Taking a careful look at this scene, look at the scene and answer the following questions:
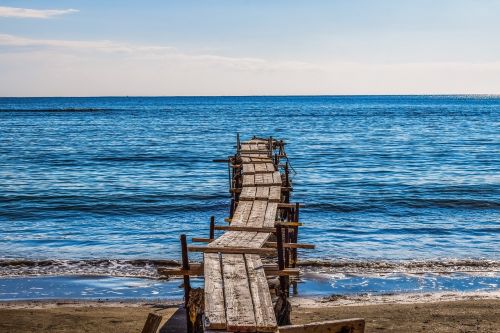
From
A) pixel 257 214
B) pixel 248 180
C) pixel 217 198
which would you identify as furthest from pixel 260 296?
pixel 217 198

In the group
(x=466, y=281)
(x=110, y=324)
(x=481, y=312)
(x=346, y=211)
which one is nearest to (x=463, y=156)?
(x=346, y=211)

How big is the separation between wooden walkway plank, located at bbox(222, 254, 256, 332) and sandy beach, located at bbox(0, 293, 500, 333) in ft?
12.2

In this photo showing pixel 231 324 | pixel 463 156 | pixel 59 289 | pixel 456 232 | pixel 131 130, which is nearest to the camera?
pixel 231 324

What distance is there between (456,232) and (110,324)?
15.8 m

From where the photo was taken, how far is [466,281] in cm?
1931

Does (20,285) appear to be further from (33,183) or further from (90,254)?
(33,183)

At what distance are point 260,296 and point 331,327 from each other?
1.73m

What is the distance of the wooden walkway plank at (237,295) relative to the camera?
8.92 metres

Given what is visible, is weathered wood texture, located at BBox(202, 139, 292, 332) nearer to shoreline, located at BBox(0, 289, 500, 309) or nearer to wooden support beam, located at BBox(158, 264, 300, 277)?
wooden support beam, located at BBox(158, 264, 300, 277)

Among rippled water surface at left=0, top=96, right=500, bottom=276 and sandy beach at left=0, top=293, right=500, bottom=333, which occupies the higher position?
sandy beach at left=0, top=293, right=500, bottom=333

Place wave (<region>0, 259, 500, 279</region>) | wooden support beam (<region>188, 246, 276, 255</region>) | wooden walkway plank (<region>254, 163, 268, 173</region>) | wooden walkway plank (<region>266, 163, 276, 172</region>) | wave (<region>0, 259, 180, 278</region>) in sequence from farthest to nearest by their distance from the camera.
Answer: wooden walkway plank (<region>266, 163, 276, 172</region>)
wooden walkway plank (<region>254, 163, 268, 173</region>)
wave (<region>0, 259, 500, 279</region>)
wave (<region>0, 259, 180, 278</region>)
wooden support beam (<region>188, 246, 276, 255</region>)

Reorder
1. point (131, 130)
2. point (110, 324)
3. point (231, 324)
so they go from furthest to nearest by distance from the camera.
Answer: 1. point (131, 130)
2. point (110, 324)
3. point (231, 324)

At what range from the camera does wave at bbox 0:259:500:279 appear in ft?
66.2

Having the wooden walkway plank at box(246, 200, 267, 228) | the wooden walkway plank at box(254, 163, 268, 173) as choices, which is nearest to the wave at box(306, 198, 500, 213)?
the wooden walkway plank at box(254, 163, 268, 173)
